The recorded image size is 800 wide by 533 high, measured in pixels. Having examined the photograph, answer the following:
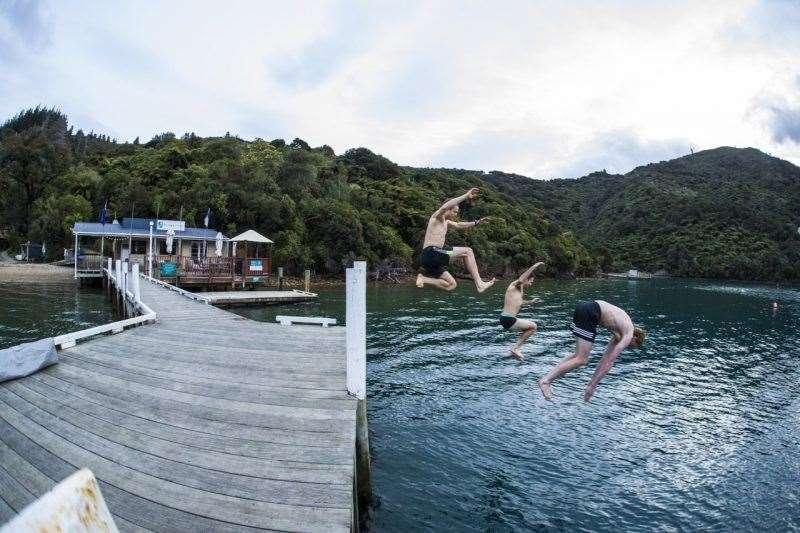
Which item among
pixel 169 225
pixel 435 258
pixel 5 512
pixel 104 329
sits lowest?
pixel 5 512

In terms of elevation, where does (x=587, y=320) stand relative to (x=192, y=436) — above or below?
above

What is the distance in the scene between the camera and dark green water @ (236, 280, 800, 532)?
6.75 metres

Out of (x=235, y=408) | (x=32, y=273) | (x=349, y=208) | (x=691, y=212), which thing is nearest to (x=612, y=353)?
(x=235, y=408)

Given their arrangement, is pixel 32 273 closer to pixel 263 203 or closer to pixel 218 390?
pixel 263 203

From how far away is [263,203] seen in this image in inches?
1721

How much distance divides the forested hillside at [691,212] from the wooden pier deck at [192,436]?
8762cm

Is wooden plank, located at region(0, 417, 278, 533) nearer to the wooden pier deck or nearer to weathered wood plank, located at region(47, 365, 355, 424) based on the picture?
the wooden pier deck

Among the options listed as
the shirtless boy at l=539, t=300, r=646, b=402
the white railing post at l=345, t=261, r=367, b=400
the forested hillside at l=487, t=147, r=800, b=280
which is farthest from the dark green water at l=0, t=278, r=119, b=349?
the forested hillside at l=487, t=147, r=800, b=280

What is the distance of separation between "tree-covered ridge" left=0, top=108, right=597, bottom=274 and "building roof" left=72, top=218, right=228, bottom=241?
4.15 m

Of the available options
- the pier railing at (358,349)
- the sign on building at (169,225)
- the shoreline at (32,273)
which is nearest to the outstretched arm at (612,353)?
the pier railing at (358,349)

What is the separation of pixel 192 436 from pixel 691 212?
4884 inches

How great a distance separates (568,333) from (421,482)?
16161 mm

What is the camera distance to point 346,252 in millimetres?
45094

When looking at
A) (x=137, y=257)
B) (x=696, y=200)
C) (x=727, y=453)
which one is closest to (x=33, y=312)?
(x=137, y=257)
